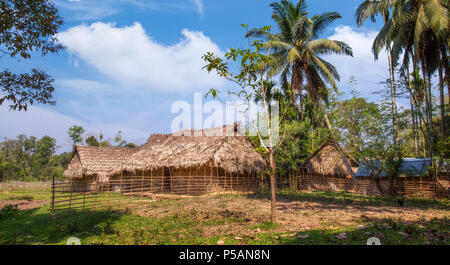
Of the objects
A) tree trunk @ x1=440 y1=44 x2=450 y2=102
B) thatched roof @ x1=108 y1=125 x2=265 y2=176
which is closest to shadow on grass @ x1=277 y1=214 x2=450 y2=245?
thatched roof @ x1=108 y1=125 x2=265 y2=176

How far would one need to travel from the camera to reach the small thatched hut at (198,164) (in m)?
14.6

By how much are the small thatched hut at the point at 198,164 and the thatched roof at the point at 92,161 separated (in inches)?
58.2

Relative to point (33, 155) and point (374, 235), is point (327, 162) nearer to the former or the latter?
point (374, 235)

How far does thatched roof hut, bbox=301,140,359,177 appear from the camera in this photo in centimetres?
1927

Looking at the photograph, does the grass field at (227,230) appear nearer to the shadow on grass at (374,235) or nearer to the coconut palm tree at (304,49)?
the shadow on grass at (374,235)

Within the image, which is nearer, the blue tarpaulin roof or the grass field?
the grass field

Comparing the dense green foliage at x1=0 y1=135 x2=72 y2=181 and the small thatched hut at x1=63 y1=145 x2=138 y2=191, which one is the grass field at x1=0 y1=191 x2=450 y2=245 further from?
the dense green foliage at x1=0 y1=135 x2=72 y2=181

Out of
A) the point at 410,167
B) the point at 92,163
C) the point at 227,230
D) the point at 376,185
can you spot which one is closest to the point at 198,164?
the point at 227,230

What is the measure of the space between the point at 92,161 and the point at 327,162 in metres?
17.8

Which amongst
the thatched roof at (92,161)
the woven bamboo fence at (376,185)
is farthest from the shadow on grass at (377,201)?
the thatched roof at (92,161)

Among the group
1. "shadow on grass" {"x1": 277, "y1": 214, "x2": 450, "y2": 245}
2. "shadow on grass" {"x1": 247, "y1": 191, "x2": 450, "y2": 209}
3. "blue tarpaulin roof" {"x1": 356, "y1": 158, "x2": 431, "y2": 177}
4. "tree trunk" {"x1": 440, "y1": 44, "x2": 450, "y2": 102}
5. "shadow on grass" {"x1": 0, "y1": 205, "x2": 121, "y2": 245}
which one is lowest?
"shadow on grass" {"x1": 247, "y1": 191, "x2": 450, "y2": 209}

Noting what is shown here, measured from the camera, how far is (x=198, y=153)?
1551 cm

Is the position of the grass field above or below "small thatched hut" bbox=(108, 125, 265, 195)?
below
